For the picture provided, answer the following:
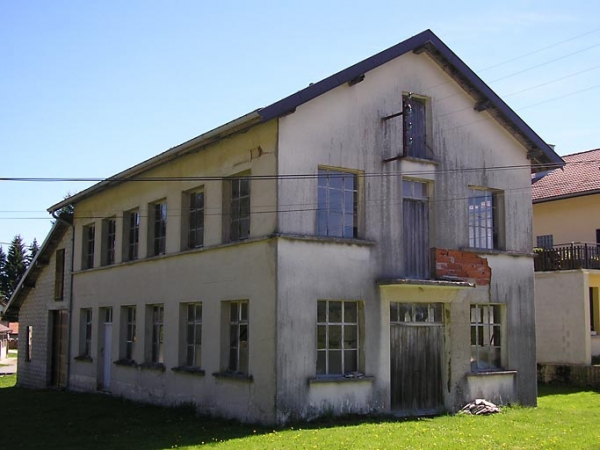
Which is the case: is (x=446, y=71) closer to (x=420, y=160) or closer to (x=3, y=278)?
(x=420, y=160)

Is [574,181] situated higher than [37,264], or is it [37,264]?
[574,181]

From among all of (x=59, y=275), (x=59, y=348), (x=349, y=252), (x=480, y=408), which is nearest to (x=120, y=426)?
(x=349, y=252)

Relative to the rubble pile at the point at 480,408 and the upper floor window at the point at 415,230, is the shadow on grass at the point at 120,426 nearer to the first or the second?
the rubble pile at the point at 480,408

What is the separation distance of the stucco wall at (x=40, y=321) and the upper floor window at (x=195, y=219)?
29.9 feet

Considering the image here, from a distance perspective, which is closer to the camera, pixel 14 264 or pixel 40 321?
pixel 40 321

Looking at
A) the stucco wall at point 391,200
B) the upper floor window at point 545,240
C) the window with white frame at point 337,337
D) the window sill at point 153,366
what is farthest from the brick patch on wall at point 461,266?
the upper floor window at point 545,240

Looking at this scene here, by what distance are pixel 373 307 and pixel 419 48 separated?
634 centimetres

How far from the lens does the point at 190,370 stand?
18062mm

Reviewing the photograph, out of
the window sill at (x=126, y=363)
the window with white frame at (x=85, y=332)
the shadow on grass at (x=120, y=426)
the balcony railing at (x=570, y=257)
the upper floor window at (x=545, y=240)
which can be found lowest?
the shadow on grass at (x=120, y=426)

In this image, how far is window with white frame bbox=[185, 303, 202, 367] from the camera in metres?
18.3

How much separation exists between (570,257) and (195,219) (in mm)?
14646

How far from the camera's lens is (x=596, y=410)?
18672 mm

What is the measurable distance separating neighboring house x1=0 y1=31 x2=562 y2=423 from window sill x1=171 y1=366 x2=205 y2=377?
76 mm

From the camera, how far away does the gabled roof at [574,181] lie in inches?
1163
